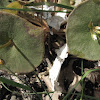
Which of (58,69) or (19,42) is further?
(58,69)

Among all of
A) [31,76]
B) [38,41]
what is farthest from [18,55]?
[31,76]

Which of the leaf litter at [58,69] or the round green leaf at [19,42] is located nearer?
the round green leaf at [19,42]

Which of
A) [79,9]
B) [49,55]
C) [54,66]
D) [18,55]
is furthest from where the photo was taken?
[49,55]

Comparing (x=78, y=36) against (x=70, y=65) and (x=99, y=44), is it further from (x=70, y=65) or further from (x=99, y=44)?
(x=70, y=65)

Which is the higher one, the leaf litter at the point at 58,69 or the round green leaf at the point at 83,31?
the round green leaf at the point at 83,31

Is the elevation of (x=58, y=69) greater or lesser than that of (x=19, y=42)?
lesser
